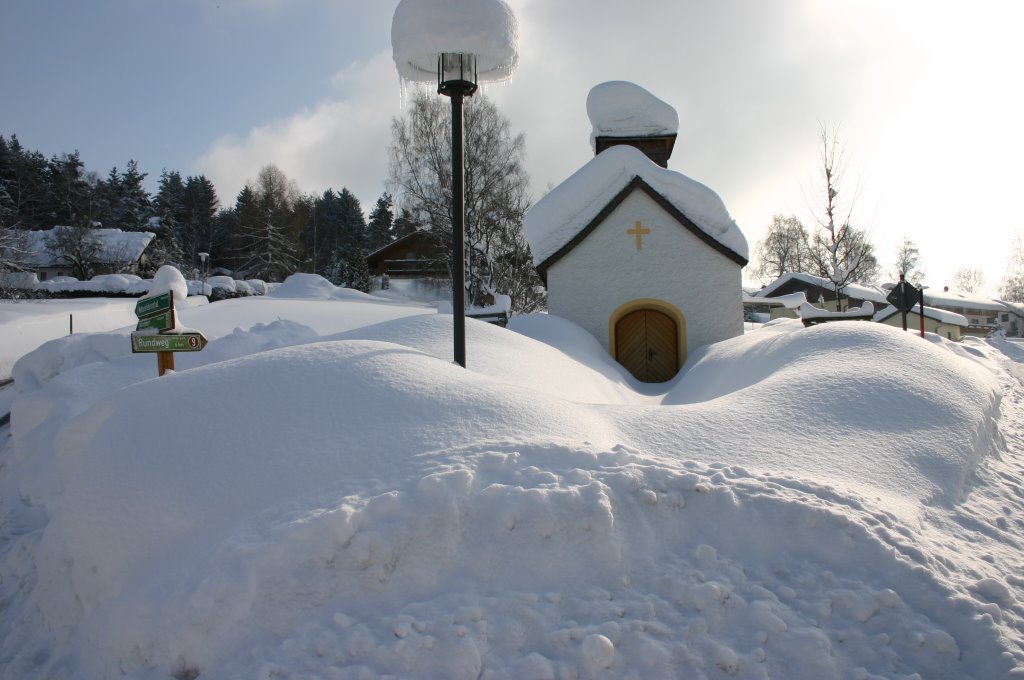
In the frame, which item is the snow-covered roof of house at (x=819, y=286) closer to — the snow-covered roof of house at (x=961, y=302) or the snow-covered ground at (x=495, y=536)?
the snow-covered roof of house at (x=961, y=302)

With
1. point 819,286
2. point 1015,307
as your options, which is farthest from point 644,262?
point 1015,307

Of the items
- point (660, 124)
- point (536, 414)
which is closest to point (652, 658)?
point (536, 414)

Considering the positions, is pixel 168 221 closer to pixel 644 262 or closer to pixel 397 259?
pixel 397 259

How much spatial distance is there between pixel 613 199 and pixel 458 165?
817 centimetres

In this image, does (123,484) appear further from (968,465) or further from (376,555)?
(968,465)

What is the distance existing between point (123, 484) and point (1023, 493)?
622 centimetres

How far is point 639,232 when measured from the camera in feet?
44.4

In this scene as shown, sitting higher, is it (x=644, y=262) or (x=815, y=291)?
(x=644, y=262)

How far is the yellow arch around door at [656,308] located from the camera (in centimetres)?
1355

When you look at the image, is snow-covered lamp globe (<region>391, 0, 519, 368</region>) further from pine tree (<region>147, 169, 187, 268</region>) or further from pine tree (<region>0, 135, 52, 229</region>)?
pine tree (<region>0, 135, 52, 229</region>)

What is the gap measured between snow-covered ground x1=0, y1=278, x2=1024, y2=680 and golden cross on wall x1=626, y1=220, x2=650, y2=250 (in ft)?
29.2

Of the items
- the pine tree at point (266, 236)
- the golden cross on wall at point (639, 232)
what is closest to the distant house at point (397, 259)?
the pine tree at point (266, 236)

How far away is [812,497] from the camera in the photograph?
11.2 feet

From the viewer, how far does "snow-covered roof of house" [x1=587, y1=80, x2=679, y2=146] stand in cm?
1598
